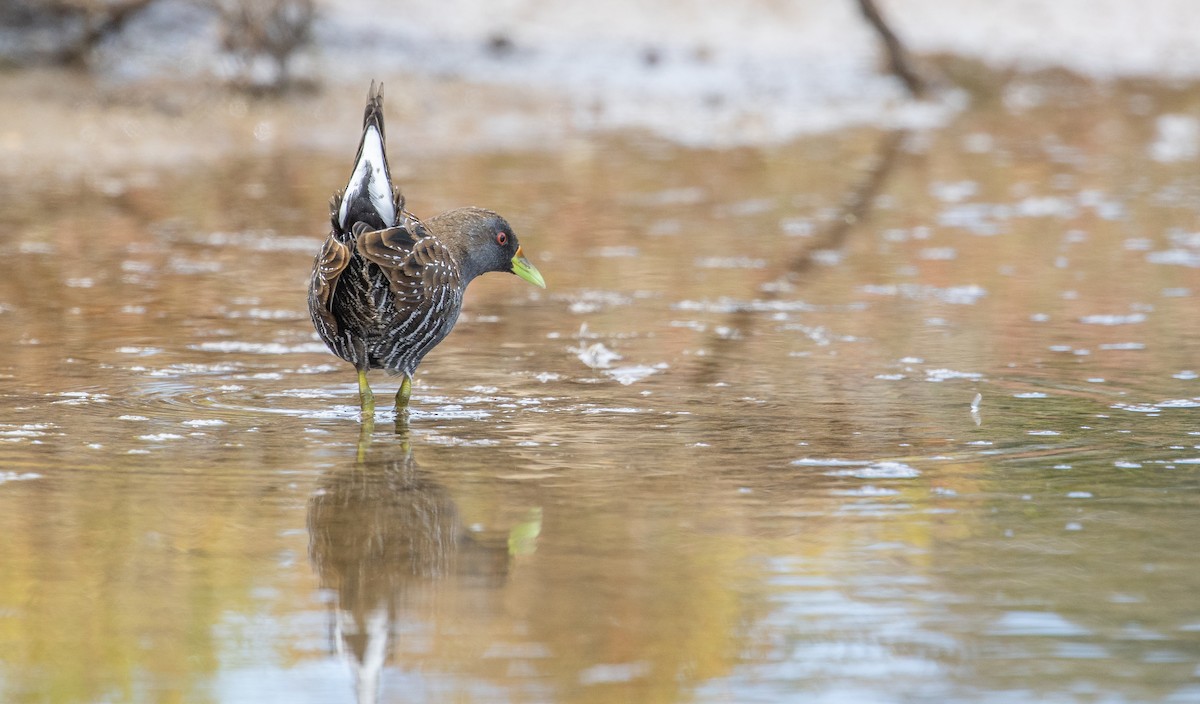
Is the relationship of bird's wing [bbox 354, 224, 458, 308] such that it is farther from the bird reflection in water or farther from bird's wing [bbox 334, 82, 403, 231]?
the bird reflection in water

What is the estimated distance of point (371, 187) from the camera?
6.16m

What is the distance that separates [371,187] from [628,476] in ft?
4.88

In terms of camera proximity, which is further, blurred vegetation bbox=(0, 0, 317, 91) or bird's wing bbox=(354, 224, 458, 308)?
blurred vegetation bbox=(0, 0, 317, 91)

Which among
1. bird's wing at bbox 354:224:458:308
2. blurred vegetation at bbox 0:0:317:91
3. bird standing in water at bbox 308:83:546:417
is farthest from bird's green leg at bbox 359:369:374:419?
blurred vegetation at bbox 0:0:317:91

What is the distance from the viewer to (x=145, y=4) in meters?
18.7

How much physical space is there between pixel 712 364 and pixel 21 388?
3016 millimetres

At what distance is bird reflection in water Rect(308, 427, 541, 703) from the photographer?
13.9ft

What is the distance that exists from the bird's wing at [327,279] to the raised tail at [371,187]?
111 millimetres

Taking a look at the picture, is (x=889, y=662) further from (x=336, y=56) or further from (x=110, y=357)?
(x=336, y=56)

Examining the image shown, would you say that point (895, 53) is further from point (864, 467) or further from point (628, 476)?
point (628, 476)

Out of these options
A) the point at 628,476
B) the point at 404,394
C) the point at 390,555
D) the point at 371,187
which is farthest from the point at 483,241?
the point at 390,555

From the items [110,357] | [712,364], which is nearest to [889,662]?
[712,364]

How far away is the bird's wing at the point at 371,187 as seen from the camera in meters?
6.03

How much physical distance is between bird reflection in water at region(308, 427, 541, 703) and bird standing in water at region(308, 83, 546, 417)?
72 centimetres
